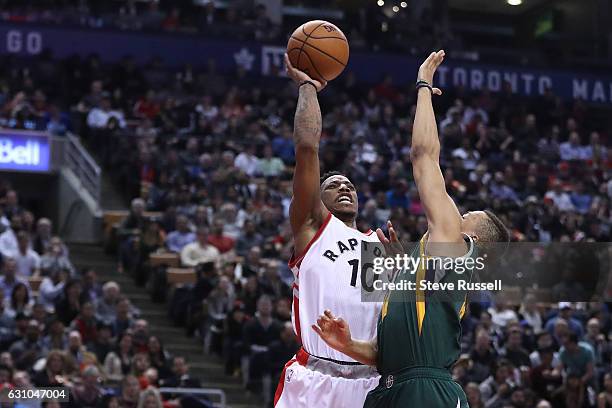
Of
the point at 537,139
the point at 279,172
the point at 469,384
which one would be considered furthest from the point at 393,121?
the point at 469,384

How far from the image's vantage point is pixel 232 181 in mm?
18688

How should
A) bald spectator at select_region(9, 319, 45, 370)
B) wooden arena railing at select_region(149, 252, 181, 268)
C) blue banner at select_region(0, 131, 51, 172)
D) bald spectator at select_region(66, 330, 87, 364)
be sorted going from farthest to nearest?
blue banner at select_region(0, 131, 51, 172)
wooden arena railing at select_region(149, 252, 181, 268)
bald spectator at select_region(66, 330, 87, 364)
bald spectator at select_region(9, 319, 45, 370)

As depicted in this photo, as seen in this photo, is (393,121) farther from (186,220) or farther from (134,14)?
(186,220)

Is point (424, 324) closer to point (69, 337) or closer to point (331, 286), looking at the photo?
point (331, 286)

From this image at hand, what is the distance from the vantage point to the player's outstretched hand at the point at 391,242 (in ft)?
18.4

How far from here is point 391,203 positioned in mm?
19281

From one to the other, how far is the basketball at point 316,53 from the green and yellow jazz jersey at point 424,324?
1.46 metres

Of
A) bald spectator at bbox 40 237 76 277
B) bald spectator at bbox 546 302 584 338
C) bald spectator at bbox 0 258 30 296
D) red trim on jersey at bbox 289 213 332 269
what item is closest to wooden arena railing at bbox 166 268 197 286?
bald spectator at bbox 40 237 76 277

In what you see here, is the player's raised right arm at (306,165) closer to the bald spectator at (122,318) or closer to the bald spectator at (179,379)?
the bald spectator at (179,379)

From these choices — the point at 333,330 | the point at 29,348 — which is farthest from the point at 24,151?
the point at 333,330

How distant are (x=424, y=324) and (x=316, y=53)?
5.98ft

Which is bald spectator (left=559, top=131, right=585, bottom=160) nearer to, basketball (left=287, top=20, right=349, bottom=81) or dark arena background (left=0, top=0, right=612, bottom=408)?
dark arena background (left=0, top=0, right=612, bottom=408)

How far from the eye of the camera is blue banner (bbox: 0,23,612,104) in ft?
76.4

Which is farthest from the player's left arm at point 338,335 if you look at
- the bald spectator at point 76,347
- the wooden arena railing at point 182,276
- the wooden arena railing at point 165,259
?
the wooden arena railing at point 165,259
